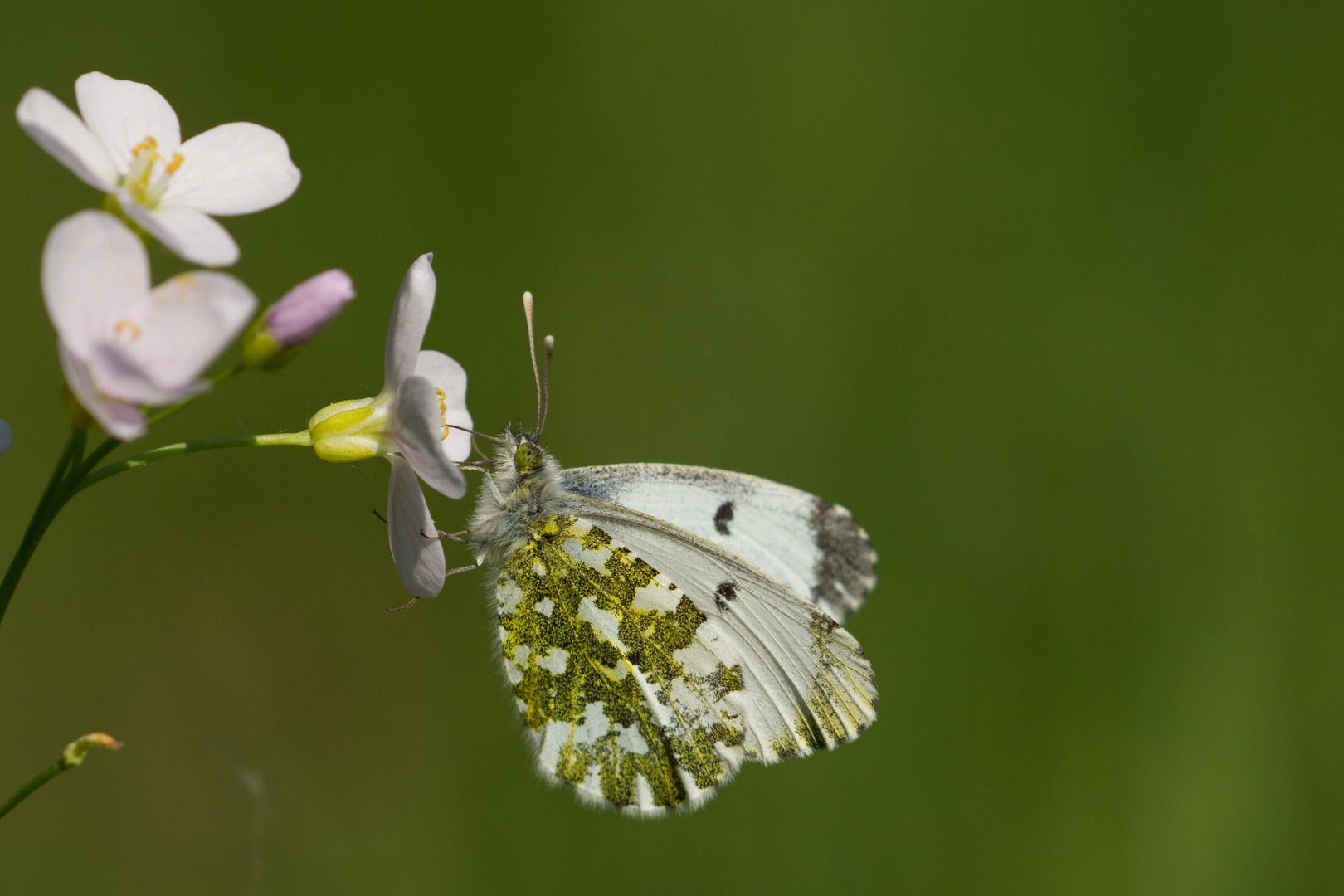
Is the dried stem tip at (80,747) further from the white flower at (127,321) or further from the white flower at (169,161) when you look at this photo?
the white flower at (169,161)

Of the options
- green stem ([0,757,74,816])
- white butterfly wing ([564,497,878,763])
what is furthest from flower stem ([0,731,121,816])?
white butterfly wing ([564,497,878,763])

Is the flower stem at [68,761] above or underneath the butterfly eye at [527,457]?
underneath

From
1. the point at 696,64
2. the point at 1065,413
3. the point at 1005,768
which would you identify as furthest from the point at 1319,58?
the point at 1005,768

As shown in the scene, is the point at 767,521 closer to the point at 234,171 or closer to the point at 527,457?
the point at 527,457

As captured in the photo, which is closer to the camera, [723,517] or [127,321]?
[127,321]

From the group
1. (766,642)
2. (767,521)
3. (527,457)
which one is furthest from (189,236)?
(767,521)

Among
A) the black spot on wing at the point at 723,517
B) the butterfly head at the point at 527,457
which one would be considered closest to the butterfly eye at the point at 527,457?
the butterfly head at the point at 527,457
